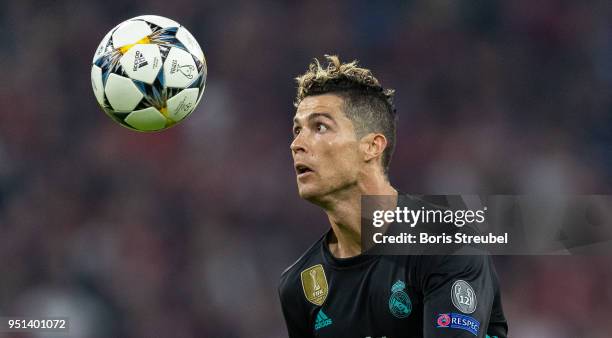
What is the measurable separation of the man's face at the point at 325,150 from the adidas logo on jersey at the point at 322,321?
0.63 meters

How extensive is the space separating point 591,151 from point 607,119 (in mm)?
454

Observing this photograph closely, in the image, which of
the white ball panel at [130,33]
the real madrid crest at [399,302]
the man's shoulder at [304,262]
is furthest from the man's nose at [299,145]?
the white ball panel at [130,33]

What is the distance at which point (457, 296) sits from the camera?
158 inches

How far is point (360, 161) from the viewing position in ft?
15.3

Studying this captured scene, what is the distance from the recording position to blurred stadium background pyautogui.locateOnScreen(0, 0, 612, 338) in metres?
8.15

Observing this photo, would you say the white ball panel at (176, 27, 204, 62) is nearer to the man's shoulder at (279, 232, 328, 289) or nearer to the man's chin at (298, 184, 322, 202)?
the man's chin at (298, 184, 322, 202)

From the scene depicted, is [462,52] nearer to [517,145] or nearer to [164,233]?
[517,145]

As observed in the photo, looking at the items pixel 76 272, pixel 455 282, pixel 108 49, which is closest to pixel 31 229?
pixel 76 272

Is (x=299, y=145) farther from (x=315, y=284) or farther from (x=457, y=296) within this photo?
(x=457, y=296)

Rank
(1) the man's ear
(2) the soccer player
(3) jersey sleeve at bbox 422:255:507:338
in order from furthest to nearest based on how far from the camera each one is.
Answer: (1) the man's ear, (2) the soccer player, (3) jersey sleeve at bbox 422:255:507:338

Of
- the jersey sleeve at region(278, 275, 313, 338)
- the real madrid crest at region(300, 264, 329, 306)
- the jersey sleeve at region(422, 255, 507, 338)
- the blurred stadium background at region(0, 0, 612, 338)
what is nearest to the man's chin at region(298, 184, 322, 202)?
the real madrid crest at region(300, 264, 329, 306)

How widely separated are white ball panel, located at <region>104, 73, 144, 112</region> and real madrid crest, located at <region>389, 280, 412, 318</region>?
183 cm

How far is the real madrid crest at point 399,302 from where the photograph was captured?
168 inches

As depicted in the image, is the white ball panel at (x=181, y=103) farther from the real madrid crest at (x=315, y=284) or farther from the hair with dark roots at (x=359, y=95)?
the real madrid crest at (x=315, y=284)
